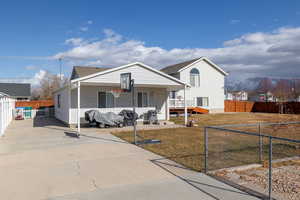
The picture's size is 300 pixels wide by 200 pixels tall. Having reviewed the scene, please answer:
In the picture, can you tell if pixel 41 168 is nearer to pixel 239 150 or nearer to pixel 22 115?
pixel 239 150

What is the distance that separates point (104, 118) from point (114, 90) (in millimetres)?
2279

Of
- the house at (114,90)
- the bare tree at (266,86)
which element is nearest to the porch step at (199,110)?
the house at (114,90)

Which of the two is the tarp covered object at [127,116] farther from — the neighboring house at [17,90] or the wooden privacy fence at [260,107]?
the neighboring house at [17,90]

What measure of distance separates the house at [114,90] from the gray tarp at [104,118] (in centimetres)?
85

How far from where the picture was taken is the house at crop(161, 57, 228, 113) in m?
27.0

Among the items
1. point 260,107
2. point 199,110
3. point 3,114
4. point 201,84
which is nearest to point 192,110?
point 199,110

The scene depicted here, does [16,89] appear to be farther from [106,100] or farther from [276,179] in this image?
[276,179]

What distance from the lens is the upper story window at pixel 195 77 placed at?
27.8 meters

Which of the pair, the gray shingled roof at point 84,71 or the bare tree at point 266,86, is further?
the bare tree at point 266,86

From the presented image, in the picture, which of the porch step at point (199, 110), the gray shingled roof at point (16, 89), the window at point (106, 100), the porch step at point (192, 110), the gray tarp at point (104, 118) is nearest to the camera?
the gray tarp at point (104, 118)

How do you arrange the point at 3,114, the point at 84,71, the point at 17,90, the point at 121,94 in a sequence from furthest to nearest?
the point at 17,90 < the point at 84,71 < the point at 121,94 < the point at 3,114

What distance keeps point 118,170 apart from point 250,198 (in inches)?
124

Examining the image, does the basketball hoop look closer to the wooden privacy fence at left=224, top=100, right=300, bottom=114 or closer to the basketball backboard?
the basketball backboard

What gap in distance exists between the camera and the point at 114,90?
1517 centimetres
